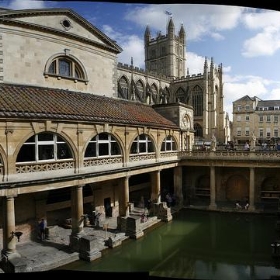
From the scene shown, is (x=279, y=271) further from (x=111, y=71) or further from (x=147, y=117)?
(x=111, y=71)

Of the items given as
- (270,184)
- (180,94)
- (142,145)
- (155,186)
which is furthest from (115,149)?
(180,94)

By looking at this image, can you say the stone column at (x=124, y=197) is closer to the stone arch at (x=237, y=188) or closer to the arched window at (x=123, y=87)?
the stone arch at (x=237, y=188)

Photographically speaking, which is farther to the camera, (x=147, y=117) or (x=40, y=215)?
(x=147, y=117)

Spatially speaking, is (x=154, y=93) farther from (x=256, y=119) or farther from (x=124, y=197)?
(x=124, y=197)

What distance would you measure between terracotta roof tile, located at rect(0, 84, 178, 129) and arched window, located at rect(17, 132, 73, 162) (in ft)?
4.49

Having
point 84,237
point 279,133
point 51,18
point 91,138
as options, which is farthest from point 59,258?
point 279,133

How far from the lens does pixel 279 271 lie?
15.2m

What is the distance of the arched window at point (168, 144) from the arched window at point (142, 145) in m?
2.32

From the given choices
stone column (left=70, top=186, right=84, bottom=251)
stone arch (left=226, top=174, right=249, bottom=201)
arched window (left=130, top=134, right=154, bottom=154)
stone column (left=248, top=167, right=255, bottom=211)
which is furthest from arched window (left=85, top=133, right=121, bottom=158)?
Result: stone arch (left=226, top=174, right=249, bottom=201)

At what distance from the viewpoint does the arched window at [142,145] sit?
23.3 metres

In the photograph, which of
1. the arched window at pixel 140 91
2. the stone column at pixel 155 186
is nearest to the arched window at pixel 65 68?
the stone column at pixel 155 186

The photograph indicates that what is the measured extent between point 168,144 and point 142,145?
4694mm

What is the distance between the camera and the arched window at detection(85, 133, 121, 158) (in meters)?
19.3

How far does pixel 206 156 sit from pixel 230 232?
8.67 m
